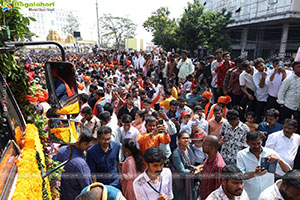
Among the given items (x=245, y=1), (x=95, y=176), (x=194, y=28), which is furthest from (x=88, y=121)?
(x=245, y=1)

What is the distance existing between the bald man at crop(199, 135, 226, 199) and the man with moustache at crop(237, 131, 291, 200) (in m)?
0.30

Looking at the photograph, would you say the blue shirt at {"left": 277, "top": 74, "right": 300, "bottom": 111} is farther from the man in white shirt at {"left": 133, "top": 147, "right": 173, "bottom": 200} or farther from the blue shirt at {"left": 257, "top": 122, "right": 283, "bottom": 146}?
the man in white shirt at {"left": 133, "top": 147, "right": 173, "bottom": 200}

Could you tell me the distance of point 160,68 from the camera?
11.9 metres

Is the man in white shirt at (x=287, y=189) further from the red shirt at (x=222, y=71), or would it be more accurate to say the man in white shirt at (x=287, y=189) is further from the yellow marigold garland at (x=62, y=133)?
the red shirt at (x=222, y=71)

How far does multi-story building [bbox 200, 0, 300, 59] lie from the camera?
653 inches

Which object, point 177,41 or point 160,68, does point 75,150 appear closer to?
point 160,68

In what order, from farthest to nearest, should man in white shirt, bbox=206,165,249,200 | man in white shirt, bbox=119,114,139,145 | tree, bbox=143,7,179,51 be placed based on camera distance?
tree, bbox=143,7,179,51 → man in white shirt, bbox=119,114,139,145 → man in white shirt, bbox=206,165,249,200

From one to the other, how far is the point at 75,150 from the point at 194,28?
735 inches

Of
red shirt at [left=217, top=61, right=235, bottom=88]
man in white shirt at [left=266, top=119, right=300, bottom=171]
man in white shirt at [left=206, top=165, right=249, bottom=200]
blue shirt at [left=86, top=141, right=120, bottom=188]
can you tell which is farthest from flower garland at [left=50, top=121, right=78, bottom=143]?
red shirt at [left=217, top=61, right=235, bottom=88]

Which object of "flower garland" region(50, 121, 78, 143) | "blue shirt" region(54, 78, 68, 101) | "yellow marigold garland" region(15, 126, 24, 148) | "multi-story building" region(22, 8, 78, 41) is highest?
"multi-story building" region(22, 8, 78, 41)

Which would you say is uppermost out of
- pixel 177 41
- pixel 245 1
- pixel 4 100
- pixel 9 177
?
pixel 245 1

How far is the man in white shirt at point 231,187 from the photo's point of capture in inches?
92.0

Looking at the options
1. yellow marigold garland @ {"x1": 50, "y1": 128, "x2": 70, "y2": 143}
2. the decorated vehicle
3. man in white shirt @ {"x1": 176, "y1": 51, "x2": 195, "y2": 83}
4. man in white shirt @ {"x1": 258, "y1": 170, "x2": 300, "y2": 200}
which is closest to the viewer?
the decorated vehicle

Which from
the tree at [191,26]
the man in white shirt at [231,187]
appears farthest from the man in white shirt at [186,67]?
the tree at [191,26]
